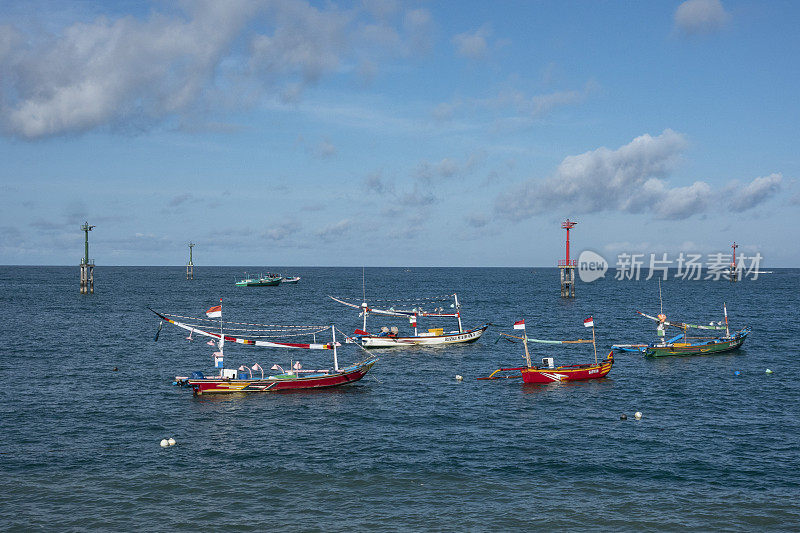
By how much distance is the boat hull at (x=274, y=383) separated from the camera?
49.8 metres

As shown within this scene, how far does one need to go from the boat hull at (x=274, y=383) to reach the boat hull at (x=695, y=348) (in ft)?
117

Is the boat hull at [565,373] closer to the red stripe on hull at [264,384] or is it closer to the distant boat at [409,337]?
the red stripe on hull at [264,384]

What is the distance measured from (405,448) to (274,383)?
681 inches

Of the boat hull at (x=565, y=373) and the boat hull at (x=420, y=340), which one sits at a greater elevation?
the boat hull at (x=420, y=340)

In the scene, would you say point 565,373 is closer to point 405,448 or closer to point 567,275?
point 405,448

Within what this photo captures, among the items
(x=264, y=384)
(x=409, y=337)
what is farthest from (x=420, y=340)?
(x=264, y=384)

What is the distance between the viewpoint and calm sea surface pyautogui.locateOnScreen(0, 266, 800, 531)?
93.7ft

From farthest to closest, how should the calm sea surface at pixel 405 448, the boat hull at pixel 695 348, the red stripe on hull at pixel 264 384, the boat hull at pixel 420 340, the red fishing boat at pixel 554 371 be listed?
the boat hull at pixel 420 340 → the boat hull at pixel 695 348 → the red fishing boat at pixel 554 371 → the red stripe on hull at pixel 264 384 → the calm sea surface at pixel 405 448

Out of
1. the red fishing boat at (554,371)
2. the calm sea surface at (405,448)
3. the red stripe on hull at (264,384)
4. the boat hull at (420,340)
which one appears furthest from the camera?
the boat hull at (420,340)

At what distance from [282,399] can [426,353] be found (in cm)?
2804

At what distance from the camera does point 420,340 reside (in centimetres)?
7919

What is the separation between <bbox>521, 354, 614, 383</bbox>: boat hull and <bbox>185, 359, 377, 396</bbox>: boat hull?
15.3 metres

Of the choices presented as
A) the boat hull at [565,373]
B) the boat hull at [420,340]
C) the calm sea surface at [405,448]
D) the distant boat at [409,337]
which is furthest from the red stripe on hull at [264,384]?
the boat hull at [420,340]

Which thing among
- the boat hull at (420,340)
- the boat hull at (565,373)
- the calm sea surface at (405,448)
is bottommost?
the calm sea surface at (405,448)
